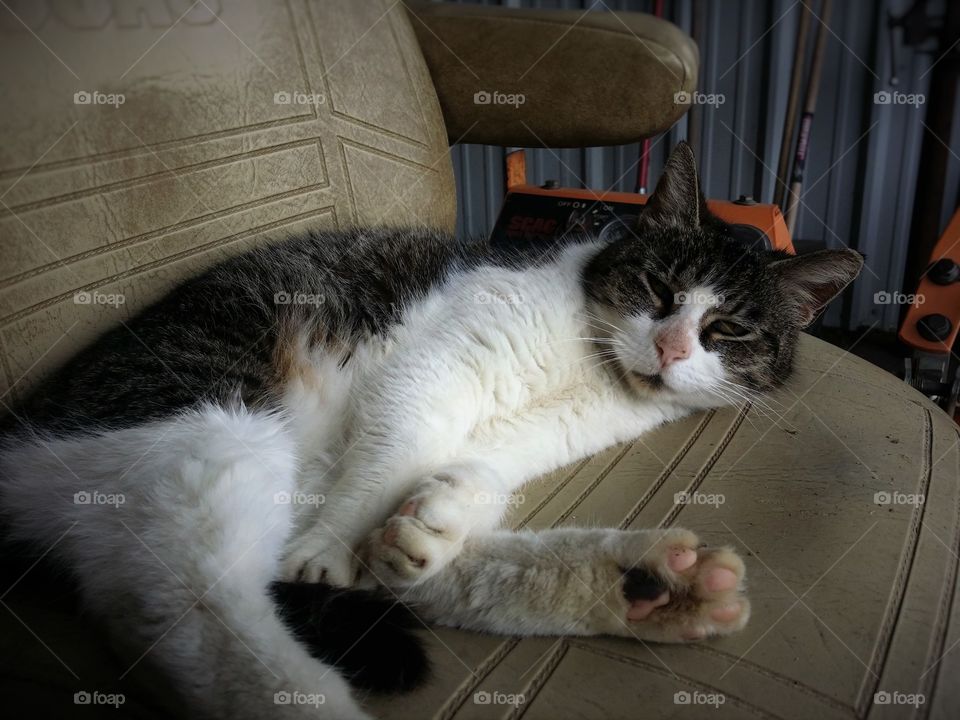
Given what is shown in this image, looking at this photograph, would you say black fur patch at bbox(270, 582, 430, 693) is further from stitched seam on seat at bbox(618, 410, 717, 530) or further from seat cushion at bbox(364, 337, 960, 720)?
stitched seam on seat at bbox(618, 410, 717, 530)

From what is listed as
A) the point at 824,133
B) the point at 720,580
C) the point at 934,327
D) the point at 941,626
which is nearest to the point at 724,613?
the point at 720,580

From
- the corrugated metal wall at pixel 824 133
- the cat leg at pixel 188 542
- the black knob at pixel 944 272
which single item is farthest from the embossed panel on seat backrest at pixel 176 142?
the corrugated metal wall at pixel 824 133

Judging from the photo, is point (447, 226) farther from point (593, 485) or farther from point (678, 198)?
point (593, 485)

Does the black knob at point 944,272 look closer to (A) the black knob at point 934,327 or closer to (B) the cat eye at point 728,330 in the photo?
(A) the black knob at point 934,327

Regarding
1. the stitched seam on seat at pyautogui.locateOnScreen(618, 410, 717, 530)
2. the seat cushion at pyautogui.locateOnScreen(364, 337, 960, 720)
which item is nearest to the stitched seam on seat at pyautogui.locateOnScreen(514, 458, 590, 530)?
the seat cushion at pyautogui.locateOnScreen(364, 337, 960, 720)

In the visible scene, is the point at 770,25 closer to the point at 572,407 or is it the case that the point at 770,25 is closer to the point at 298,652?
the point at 572,407

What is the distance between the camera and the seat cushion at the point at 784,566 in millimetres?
655

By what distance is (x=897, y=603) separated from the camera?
750mm

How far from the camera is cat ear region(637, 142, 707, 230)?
1.23 m

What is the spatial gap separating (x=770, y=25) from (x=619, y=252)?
5.90ft

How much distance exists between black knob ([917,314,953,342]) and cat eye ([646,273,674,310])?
0.78 meters

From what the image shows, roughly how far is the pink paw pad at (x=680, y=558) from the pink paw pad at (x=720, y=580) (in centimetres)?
2

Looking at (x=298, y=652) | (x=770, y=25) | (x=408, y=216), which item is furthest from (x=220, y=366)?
(x=770, y=25)

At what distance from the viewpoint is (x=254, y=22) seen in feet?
4.11
